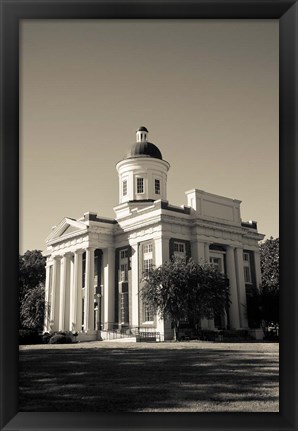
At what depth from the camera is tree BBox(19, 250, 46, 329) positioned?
1542 inches

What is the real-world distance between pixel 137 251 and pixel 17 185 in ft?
92.3

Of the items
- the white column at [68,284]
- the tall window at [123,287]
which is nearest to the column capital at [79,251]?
the white column at [68,284]

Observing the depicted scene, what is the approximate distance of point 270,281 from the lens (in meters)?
38.7

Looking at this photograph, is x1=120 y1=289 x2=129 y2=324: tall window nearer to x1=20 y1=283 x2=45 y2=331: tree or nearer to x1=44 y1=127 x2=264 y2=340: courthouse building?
x1=44 y1=127 x2=264 y2=340: courthouse building

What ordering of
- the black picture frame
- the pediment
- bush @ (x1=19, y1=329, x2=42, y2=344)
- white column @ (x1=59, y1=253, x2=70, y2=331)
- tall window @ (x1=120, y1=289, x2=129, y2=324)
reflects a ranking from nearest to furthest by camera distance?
the black picture frame, bush @ (x1=19, y1=329, x2=42, y2=344), tall window @ (x1=120, y1=289, x2=129, y2=324), the pediment, white column @ (x1=59, y1=253, x2=70, y2=331)

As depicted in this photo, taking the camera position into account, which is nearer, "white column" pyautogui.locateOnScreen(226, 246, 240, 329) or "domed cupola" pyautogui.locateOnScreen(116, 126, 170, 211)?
"white column" pyautogui.locateOnScreen(226, 246, 240, 329)

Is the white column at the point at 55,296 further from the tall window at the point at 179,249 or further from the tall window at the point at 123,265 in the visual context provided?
the tall window at the point at 179,249

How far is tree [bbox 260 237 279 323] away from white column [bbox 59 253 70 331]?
1495 centimetres

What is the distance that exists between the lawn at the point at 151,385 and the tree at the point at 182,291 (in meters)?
14.2

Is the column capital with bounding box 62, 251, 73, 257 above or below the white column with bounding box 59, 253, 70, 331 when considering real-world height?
above

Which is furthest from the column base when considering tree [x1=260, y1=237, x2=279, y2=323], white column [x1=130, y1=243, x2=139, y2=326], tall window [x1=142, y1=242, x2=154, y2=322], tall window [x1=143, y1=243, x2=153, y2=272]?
tree [x1=260, y1=237, x2=279, y2=323]

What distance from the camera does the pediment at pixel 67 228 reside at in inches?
1465
